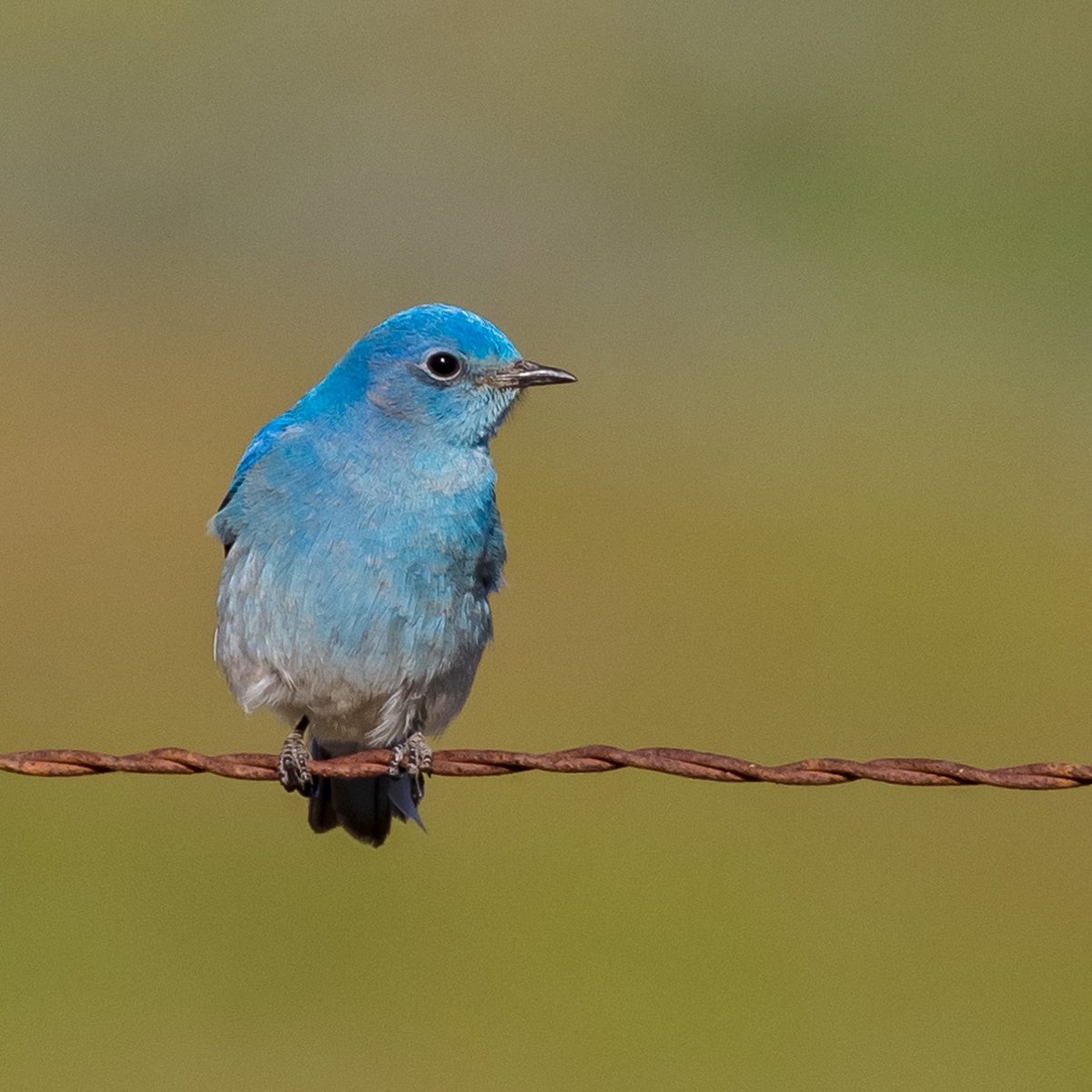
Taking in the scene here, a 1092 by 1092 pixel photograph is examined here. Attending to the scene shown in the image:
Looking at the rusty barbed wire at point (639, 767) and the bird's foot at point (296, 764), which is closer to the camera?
the rusty barbed wire at point (639, 767)

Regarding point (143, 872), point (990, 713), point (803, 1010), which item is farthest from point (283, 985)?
point (990, 713)

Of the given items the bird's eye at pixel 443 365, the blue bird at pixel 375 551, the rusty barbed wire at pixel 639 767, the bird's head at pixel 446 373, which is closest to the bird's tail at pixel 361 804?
the blue bird at pixel 375 551

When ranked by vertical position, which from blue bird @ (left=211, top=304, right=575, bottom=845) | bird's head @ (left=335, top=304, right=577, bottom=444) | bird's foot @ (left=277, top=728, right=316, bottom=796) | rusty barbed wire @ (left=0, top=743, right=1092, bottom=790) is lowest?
rusty barbed wire @ (left=0, top=743, right=1092, bottom=790)

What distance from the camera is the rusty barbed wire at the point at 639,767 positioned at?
16.7 ft

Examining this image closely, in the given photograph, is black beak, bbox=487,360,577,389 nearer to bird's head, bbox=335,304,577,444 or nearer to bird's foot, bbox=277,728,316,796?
bird's head, bbox=335,304,577,444

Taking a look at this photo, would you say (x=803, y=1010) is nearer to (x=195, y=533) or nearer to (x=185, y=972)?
(x=185, y=972)

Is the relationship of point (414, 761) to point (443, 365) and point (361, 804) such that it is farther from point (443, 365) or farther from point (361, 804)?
point (443, 365)

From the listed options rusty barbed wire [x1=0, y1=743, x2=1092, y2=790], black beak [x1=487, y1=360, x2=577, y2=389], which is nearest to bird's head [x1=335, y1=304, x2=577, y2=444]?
black beak [x1=487, y1=360, x2=577, y2=389]

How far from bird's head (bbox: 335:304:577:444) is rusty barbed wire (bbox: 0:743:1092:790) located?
2.13 meters

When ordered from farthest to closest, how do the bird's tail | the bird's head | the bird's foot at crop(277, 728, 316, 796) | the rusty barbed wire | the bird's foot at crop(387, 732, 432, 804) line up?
the bird's tail < the bird's head < the bird's foot at crop(387, 732, 432, 804) < the bird's foot at crop(277, 728, 316, 796) < the rusty barbed wire

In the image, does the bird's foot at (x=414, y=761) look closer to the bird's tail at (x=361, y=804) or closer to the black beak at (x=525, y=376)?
the bird's tail at (x=361, y=804)

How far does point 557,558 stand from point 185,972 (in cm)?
700

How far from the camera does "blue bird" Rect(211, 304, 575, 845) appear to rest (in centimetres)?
726

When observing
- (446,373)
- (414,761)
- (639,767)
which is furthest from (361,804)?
(639,767)
